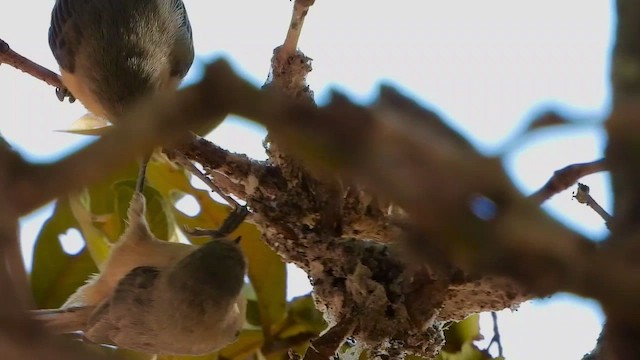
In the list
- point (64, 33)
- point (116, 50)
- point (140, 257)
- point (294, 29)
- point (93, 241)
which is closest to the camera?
point (294, 29)

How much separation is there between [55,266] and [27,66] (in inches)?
10.5

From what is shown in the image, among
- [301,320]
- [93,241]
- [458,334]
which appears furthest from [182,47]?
[458,334]

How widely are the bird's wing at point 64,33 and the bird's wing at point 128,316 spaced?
439mm

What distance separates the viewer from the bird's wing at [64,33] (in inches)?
41.2

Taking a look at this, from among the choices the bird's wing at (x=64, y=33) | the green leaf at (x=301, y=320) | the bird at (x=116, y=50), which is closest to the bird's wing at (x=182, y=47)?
the bird at (x=116, y=50)

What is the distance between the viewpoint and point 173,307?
2.20ft

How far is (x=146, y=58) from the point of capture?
979 mm

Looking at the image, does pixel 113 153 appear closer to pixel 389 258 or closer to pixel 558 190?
pixel 558 190

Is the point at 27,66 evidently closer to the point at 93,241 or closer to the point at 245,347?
the point at 93,241

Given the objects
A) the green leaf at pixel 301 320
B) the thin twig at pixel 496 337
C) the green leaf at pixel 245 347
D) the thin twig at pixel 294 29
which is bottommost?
the green leaf at pixel 245 347

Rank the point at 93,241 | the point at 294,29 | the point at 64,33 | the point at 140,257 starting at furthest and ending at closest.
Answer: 1. the point at 64,33
2. the point at 93,241
3. the point at 140,257
4. the point at 294,29

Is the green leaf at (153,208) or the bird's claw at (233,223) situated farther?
the green leaf at (153,208)

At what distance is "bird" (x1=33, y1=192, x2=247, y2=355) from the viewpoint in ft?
2.19

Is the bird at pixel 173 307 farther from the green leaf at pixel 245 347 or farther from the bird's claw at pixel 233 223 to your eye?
the green leaf at pixel 245 347
